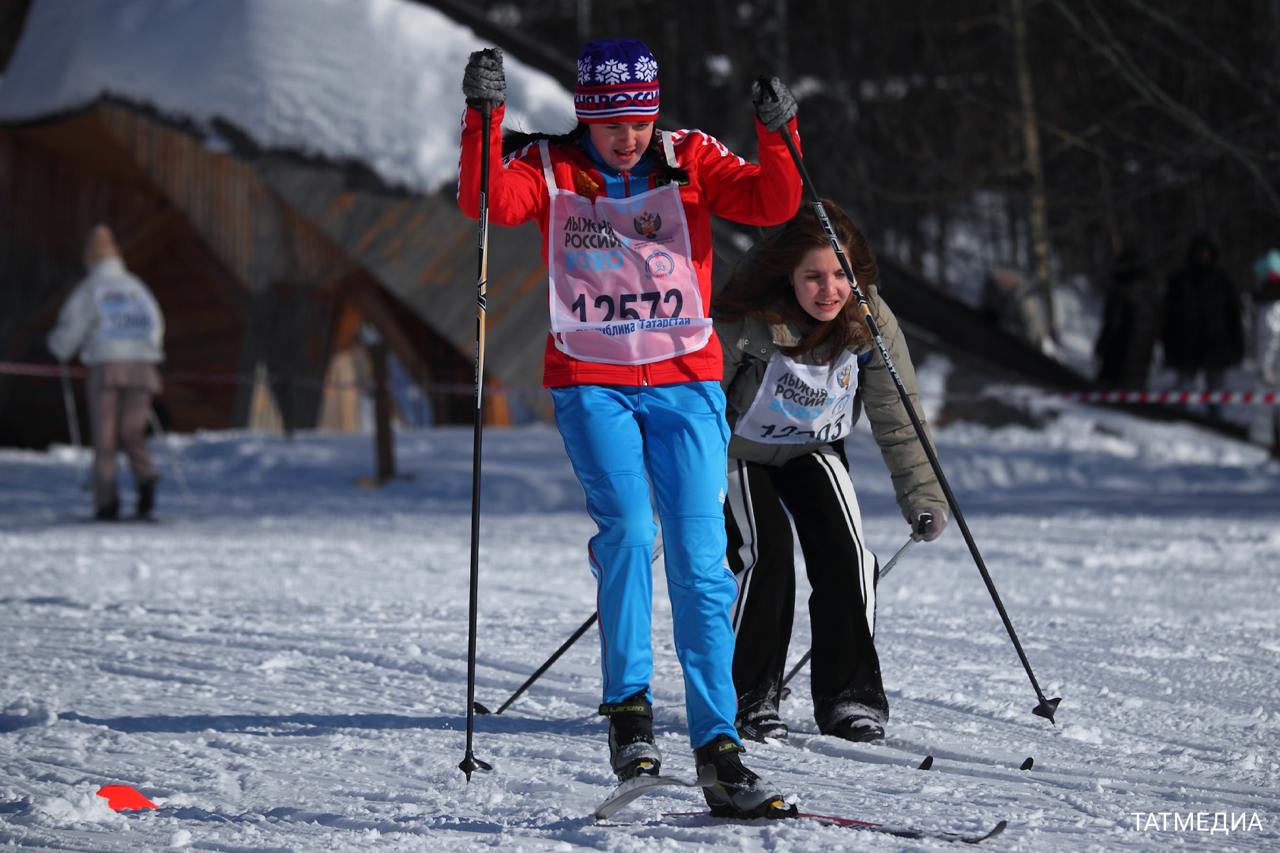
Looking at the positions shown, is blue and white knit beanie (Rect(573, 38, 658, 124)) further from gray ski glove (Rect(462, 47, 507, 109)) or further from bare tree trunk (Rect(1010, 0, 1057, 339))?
bare tree trunk (Rect(1010, 0, 1057, 339))

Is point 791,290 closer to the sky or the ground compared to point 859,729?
closer to the sky

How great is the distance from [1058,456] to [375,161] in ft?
23.3

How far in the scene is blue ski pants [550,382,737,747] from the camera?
3498mm

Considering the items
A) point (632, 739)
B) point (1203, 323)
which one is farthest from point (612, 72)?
point (1203, 323)

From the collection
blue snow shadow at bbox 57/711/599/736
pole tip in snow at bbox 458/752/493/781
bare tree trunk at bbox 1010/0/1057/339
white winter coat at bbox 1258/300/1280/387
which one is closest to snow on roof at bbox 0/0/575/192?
white winter coat at bbox 1258/300/1280/387

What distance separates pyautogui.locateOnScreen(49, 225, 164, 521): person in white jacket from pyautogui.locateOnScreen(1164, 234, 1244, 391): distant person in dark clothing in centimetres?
939

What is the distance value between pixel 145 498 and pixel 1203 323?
9.56 meters

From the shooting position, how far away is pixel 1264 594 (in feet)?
22.1

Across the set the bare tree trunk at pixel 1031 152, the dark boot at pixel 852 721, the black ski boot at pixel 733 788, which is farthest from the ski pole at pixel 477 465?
the bare tree trunk at pixel 1031 152

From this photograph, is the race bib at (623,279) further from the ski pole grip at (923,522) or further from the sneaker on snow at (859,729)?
the sneaker on snow at (859,729)

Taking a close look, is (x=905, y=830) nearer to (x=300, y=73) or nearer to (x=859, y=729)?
(x=859, y=729)

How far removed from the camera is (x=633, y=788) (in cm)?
328

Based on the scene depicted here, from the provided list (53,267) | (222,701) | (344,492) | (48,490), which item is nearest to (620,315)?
(222,701)

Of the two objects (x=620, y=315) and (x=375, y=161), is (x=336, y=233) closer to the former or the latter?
(x=375, y=161)
